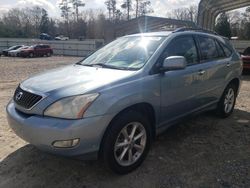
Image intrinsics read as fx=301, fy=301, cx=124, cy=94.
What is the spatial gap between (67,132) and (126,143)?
854mm

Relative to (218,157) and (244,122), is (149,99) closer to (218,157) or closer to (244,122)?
(218,157)

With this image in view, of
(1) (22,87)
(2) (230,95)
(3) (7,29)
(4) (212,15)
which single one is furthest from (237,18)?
(1) (22,87)

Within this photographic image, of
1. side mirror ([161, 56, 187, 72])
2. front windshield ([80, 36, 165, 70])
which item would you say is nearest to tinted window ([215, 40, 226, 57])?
front windshield ([80, 36, 165, 70])

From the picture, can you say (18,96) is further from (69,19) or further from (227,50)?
(69,19)

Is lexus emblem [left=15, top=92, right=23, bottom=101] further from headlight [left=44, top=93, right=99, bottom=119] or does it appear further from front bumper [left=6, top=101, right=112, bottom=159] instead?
headlight [left=44, top=93, right=99, bottom=119]

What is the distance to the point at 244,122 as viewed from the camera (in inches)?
227

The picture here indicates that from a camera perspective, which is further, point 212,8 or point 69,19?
point 69,19

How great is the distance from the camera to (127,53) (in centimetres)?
436

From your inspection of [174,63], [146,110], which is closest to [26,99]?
[146,110]

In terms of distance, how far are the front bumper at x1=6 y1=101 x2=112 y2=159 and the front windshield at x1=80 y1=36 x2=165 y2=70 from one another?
107 cm

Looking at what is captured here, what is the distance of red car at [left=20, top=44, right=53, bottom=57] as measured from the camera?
3192cm

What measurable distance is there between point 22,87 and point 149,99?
1.61m

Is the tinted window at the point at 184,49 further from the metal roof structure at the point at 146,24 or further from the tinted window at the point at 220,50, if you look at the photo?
the metal roof structure at the point at 146,24

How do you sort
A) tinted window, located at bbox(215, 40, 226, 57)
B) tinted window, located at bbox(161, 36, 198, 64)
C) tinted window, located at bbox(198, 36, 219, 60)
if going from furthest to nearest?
1. tinted window, located at bbox(215, 40, 226, 57)
2. tinted window, located at bbox(198, 36, 219, 60)
3. tinted window, located at bbox(161, 36, 198, 64)
